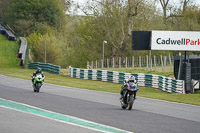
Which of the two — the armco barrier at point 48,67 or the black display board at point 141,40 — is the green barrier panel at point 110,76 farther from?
the armco barrier at point 48,67

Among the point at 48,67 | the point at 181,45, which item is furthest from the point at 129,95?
the point at 48,67

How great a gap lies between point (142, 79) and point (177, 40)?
176 inches

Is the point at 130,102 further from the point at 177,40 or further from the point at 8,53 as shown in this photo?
the point at 8,53

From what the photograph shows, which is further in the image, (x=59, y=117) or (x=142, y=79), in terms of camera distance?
(x=142, y=79)

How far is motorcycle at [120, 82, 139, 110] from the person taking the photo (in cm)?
1666

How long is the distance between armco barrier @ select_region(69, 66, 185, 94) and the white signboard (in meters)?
2.58

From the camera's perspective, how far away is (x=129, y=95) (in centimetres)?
1677

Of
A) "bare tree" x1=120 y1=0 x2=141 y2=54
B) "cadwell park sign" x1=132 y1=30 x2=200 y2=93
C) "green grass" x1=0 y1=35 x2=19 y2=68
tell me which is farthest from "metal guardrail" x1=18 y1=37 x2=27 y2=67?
"cadwell park sign" x1=132 y1=30 x2=200 y2=93

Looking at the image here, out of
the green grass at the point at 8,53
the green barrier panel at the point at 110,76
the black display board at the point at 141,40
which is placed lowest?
the green barrier panel at the point at 110,76

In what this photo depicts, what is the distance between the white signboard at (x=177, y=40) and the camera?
111 feet

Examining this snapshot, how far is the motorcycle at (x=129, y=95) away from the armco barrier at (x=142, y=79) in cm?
1224

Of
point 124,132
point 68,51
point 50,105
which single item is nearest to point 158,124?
point 124,132

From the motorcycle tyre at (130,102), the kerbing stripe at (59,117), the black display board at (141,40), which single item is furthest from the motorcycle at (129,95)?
the black display board at (141,40)

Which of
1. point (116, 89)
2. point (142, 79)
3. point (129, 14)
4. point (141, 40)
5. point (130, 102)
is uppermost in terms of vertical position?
point (129, 14)
